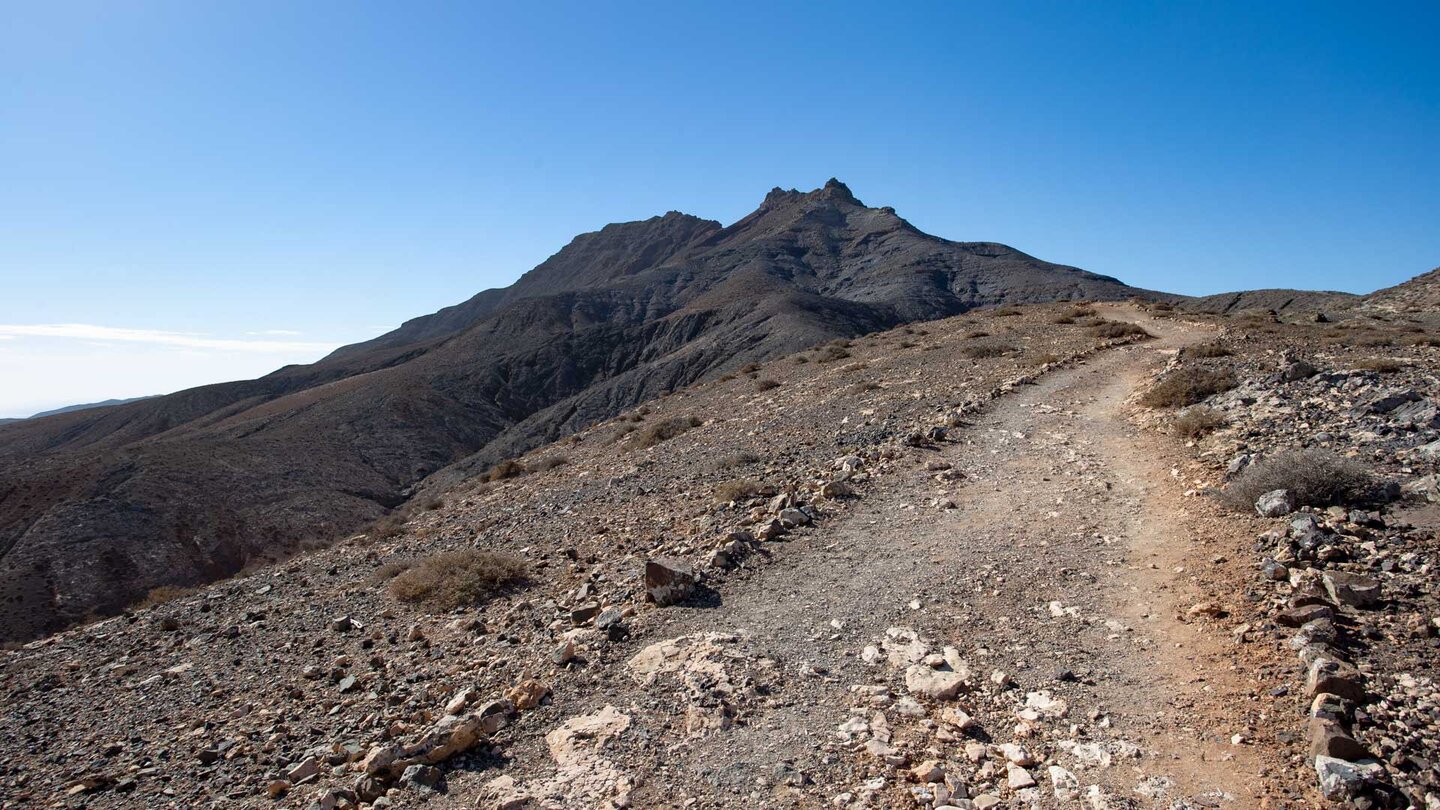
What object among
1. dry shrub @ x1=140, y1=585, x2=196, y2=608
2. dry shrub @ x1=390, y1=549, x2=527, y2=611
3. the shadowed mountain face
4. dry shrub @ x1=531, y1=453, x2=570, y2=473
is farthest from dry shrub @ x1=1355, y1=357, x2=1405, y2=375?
the shadowed mountain face

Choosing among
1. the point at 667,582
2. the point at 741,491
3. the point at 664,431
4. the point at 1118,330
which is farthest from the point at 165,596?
the point at 1118,330

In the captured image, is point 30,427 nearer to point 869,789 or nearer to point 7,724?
point 7,724

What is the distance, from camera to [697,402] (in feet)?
87.4

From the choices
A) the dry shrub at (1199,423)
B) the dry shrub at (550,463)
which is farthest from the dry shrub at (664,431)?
the dry shrub at (1199,423)

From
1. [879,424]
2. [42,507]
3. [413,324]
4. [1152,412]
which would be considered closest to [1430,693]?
[1152,412]

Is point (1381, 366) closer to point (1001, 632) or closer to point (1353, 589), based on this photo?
point (1353, 589)

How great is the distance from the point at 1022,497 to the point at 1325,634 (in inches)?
185

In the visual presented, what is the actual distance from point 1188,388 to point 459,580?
1325 cm

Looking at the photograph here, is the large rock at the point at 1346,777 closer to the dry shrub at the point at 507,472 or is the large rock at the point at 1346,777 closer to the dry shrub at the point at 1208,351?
the dry shrub at the point at 1208,351

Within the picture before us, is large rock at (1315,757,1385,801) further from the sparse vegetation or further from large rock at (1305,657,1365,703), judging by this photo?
the sparse vegetation

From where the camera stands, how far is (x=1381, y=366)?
1327 centimetres

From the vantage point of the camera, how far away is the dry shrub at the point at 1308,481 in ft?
24.5

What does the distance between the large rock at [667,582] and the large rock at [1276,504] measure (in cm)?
611

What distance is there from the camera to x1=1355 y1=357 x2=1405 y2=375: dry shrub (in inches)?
510
